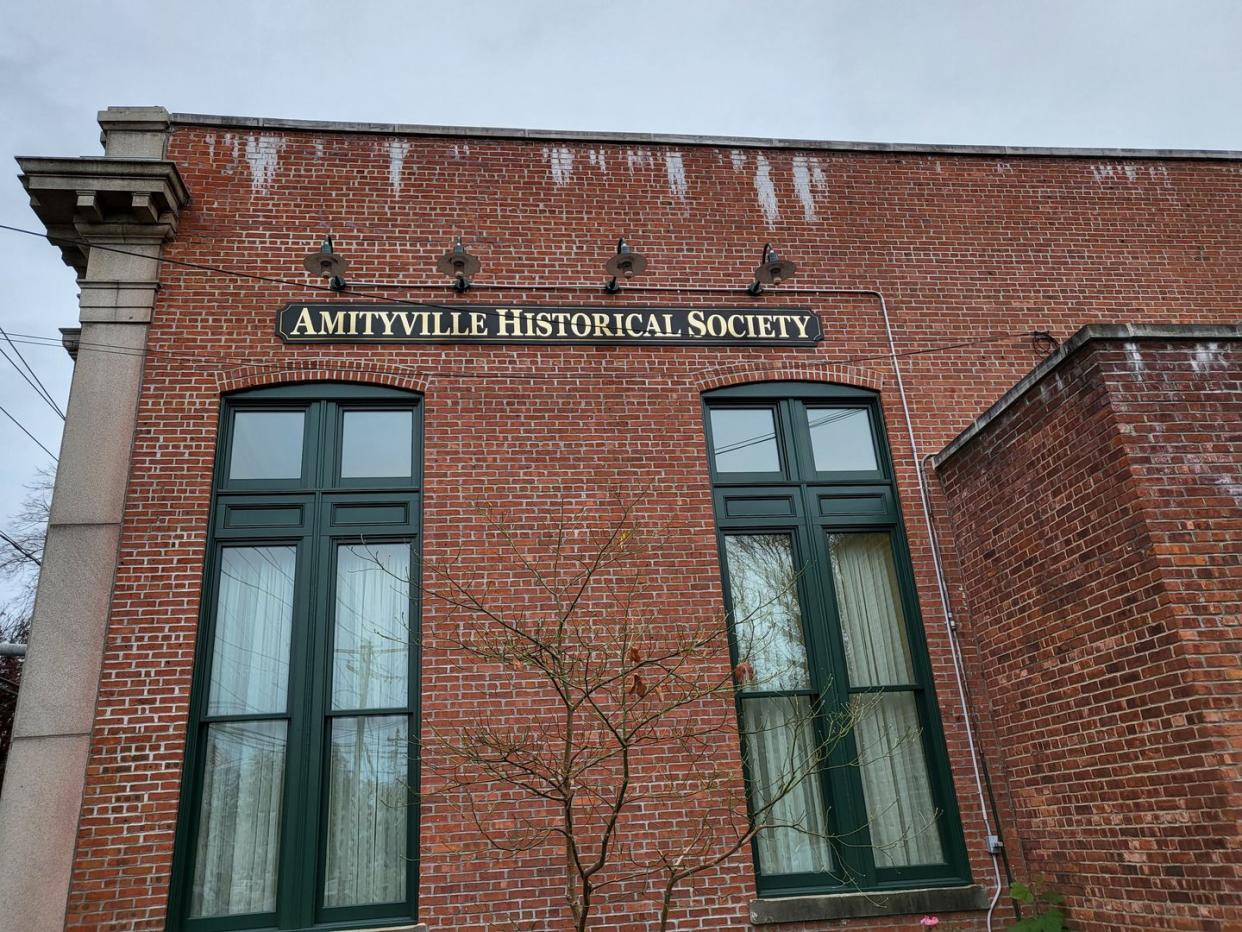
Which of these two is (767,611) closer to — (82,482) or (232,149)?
(82,482)

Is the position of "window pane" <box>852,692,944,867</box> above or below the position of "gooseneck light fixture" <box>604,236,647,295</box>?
below

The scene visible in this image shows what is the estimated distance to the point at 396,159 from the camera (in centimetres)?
932

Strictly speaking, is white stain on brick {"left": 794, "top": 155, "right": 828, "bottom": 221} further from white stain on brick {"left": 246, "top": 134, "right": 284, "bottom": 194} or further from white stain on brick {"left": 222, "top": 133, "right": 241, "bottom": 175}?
white stain on brick {"left": 222, "top": 133, "right": 241, "bottom": 175}

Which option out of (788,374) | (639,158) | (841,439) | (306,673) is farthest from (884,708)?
(639,158)

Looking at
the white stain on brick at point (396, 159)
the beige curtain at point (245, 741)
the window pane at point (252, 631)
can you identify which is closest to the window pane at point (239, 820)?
the beige curtain at point (245, 741)

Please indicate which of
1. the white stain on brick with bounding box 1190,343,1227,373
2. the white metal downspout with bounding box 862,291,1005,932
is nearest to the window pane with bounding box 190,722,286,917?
the white metal downspout with bounding box 862,291,1005,932

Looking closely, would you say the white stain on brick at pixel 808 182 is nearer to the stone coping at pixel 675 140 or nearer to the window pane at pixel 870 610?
the stone coping at pixel 675 140

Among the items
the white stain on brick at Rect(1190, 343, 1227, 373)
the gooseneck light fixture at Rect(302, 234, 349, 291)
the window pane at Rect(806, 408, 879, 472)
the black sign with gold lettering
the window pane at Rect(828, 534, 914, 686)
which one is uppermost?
the gooseneck light fixture at Rect(302, 234, 349, 291)

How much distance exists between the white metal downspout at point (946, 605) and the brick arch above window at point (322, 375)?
439cm

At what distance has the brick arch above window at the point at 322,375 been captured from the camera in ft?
26.9

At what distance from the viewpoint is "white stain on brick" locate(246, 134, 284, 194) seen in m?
9.03

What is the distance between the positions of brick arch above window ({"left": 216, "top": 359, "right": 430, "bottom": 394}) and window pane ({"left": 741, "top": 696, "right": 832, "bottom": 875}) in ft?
13.1

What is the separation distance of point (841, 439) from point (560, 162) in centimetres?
393

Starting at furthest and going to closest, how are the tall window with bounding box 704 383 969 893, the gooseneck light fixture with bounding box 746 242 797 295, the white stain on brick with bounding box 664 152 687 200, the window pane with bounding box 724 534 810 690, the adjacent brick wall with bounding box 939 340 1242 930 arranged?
1. the white stain on brick with bounding box 664 152 687 200
2. the gooseneck light fixture with bounding box 746 242 797 295
3. the window pane with bounding box 724 534 810 690
4. the tall window with bounding box 704 383 969 893
5. the adjacent brick wall with bounding box 939 340 1242 930
